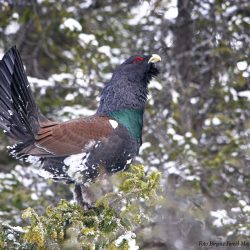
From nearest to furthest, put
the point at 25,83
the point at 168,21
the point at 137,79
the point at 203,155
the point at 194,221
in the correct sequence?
the point at 25,83 < the point at 137,79 < the point at 194,221 < the point at 203,155 < the point at 168,21

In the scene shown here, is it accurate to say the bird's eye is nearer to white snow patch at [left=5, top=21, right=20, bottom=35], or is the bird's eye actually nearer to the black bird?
the black bird

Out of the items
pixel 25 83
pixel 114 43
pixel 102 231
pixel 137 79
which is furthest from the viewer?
pixel 114 43

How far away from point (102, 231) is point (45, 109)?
11.3 feet

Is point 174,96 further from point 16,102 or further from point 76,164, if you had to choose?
point 16,102

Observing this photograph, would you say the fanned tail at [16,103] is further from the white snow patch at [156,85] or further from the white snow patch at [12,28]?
the white snow patch at [12,28]

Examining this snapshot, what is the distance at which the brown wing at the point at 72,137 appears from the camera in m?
4.65

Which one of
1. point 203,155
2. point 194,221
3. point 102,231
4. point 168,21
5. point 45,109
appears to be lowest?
point 102,231

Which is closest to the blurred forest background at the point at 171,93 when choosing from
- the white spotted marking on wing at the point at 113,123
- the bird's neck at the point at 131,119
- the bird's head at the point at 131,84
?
the bird's head at the point at 131,84

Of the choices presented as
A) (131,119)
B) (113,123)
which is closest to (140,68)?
(131,119)

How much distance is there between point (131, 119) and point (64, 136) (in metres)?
0.62

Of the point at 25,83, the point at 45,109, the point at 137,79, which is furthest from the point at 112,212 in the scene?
the point at 45,109

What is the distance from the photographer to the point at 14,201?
6082 mm

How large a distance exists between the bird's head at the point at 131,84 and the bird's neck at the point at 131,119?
0.08 m

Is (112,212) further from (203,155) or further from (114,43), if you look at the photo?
(114,43)
